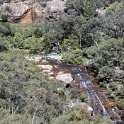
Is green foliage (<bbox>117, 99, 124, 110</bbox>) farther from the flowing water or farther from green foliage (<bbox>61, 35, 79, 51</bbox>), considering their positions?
green foliage (<bbox>61, 35, 79, 51</bbox>)

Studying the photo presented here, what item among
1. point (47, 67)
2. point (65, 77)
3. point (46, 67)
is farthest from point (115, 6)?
point (65, 77)

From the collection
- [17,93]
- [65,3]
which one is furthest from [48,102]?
[65,3]

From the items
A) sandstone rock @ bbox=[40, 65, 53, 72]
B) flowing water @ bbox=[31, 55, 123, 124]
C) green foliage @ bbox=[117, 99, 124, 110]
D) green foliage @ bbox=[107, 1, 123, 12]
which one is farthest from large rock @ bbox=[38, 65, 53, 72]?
green foliage @ bbox=[107, 1, 123, 12]

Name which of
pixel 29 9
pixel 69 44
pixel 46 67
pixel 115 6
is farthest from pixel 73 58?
pixel 29 9

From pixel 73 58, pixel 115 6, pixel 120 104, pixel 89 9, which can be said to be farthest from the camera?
pixel 115 6

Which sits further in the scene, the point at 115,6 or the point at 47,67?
the point at 115,6

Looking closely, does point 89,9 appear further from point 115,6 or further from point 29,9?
point 29,9

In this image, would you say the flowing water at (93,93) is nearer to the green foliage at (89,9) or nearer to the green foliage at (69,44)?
the green foliage at (69,44)

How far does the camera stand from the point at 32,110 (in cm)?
4056

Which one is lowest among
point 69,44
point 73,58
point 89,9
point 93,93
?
point 93,93

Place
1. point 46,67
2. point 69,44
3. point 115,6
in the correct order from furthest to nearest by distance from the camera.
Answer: point 115,6 → point 69,44 → point 46,67

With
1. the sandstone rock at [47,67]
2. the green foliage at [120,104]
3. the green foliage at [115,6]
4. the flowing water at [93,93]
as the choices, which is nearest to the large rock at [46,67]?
the sandstone rock at [47,67]

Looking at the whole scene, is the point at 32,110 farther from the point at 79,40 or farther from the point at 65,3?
the point at 65,3

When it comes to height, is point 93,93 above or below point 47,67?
below
